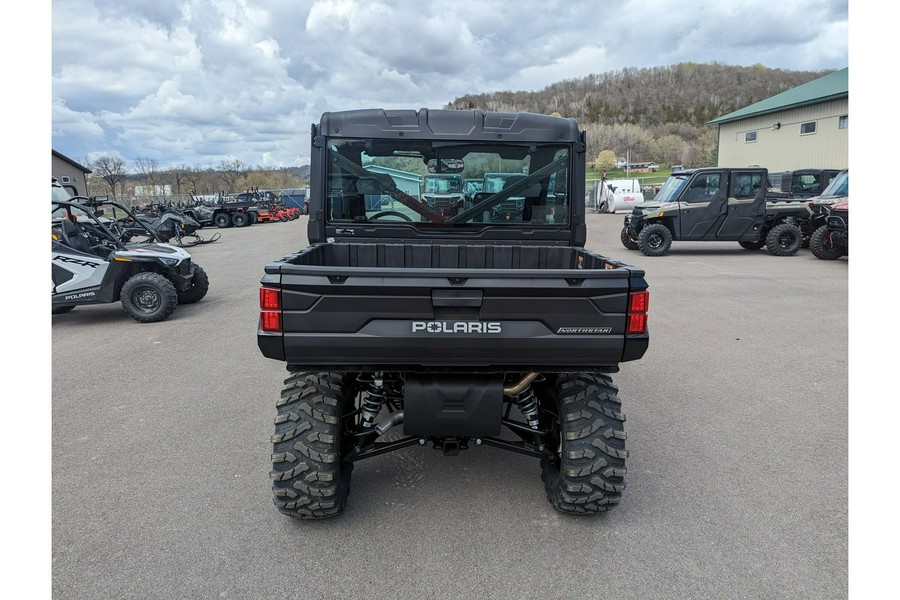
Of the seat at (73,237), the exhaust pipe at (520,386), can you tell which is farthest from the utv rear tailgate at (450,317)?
the seat at (73,237)

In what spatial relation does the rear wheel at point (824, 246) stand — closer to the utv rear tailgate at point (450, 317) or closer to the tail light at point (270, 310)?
the utv rear tailgate at point (450, 317)

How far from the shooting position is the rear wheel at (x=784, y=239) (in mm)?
13508

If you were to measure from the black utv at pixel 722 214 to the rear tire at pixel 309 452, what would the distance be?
1268cm

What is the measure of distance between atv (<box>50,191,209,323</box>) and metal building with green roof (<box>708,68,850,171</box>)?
27.9 metres

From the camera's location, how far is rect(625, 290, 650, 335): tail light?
2.48m

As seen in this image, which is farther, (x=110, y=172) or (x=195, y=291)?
(x=110, y=172)

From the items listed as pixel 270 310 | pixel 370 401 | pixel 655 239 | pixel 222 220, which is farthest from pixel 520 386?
pixel 222 220

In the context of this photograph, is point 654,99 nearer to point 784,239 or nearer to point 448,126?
point 784,239

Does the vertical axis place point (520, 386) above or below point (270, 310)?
below

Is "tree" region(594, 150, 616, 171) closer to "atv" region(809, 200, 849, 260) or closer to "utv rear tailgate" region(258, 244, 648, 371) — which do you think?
"atv" region(809, 200, 849, 260)

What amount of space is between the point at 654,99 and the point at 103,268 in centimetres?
11437

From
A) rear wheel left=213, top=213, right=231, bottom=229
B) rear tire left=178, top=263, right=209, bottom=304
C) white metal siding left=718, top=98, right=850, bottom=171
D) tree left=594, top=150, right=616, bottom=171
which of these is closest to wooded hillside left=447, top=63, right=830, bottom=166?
tree left=594, top=150, right=616, bottom=171

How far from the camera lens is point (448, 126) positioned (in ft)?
14.0

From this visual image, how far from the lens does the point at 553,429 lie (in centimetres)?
303
